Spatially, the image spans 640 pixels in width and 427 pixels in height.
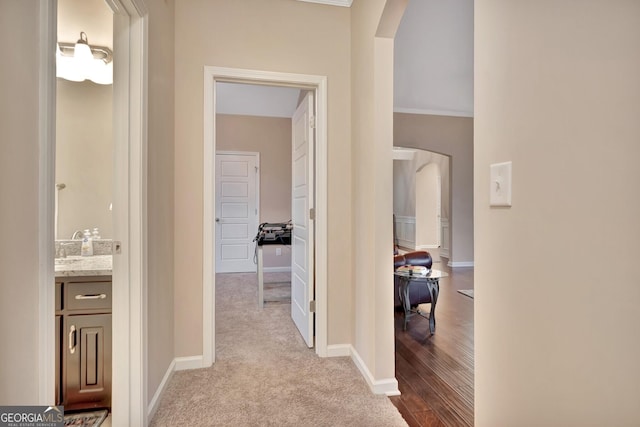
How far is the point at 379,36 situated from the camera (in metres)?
2.00

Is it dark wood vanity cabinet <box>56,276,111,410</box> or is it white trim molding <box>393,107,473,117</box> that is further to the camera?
white trim molding <box>393,107,473,117</box>

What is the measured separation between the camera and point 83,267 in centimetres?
172

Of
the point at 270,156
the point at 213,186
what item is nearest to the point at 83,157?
the point at 213,186

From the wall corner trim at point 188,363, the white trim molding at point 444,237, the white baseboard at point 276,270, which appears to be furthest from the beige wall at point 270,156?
the wall corner trim at point 188,363

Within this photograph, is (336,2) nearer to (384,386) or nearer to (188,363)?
(384,386)

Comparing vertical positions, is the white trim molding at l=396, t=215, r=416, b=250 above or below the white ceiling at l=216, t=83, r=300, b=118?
below

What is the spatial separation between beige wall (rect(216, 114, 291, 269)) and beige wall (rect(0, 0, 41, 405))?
197 inches

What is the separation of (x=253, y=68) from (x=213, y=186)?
3.05 feet

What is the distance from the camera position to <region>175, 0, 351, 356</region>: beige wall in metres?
2.30

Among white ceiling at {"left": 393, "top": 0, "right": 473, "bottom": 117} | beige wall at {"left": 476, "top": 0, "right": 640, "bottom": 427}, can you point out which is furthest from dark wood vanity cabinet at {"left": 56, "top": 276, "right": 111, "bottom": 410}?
white ceiling at {"left": 393, "top": 0, "right": 473, "bottom": 117}

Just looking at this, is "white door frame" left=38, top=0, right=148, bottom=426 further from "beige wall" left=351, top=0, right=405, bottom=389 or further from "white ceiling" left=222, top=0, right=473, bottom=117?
"white ceiling" left=222, top=0, right=473, bottom=117

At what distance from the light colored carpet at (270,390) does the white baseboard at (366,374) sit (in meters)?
0.04

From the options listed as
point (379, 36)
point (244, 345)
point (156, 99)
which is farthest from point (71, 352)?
point (379, 36)

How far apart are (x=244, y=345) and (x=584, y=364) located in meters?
2.44
